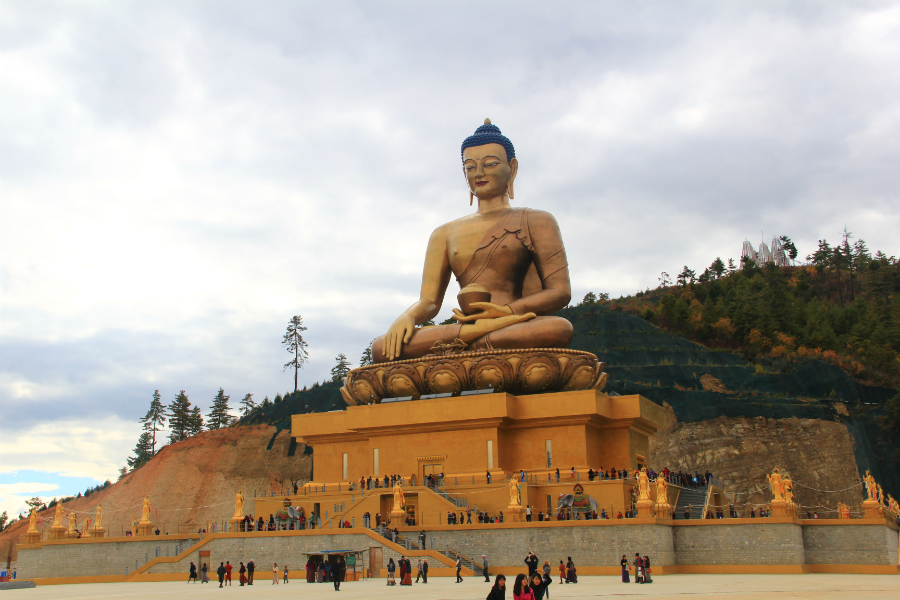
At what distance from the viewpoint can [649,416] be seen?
26078 millimetres

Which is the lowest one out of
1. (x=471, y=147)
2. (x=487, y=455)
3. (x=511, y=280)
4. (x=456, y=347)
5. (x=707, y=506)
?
(x=707, y=506)

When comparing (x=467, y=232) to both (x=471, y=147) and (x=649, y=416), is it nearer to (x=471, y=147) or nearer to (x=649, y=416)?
(x=471, y=147)

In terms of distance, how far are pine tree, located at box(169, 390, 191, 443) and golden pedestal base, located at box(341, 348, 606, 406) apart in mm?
45290

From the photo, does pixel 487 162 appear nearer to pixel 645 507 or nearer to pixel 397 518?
pixel 397 518

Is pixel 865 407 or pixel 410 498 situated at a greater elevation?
pixel 865 407

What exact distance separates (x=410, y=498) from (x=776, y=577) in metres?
9.58

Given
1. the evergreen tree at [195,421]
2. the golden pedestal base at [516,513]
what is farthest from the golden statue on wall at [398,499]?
the evergreen tree at [195,421]

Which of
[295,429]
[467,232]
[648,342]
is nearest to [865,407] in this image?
[648,342]

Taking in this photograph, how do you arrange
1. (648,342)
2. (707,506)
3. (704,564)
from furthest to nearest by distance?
(648,342) → (707,506) → (704,564)

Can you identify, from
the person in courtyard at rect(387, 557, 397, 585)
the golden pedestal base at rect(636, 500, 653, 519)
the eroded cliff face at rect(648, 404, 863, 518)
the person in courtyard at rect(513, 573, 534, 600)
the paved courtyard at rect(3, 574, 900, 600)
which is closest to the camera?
the person in courtyard at rect(513, 573, 534, 600)

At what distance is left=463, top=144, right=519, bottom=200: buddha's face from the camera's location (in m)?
28.0

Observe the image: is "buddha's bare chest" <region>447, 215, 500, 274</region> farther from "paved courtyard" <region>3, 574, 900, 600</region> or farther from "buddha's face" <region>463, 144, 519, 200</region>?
"paved courtyard" <region>3, 574, 900, 600</region>

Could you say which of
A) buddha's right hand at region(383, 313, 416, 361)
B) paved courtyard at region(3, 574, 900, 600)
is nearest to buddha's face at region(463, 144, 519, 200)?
buddha's right hand at region(383, 313, 416, 361)

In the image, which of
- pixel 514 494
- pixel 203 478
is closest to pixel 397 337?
pixel 514 494
